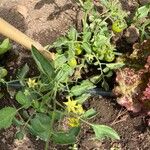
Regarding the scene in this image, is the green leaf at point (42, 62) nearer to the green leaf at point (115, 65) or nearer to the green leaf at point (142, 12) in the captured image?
the green leaf at point (115, 65)

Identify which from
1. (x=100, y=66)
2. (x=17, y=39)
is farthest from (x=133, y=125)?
(x=17, y=39)

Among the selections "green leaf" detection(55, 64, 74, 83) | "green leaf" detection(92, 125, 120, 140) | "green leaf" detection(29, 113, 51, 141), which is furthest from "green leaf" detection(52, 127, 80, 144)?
"green leaf" detection(55, 64, 74, 83)

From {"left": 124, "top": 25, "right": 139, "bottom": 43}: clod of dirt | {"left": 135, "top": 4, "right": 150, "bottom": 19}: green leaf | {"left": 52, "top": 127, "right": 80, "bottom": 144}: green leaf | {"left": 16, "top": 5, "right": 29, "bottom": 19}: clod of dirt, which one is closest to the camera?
{"left": 52, "top": 127, "right": 80, "bottom": 144}: green leaf

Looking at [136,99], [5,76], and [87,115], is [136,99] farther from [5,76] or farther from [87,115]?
[5,76]

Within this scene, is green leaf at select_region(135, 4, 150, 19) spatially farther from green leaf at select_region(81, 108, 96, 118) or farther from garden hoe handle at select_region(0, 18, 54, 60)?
green leaf at select_region(81, 108, 96, 118)

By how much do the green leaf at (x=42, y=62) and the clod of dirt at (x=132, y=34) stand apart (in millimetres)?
757

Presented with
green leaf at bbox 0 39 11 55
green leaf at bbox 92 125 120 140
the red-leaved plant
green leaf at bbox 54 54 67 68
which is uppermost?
green leaf at bbox 0 39 11 55

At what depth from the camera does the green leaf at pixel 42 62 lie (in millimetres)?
1895

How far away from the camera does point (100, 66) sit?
2.40 meters

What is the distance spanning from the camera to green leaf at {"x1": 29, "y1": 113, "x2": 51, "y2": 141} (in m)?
1.86

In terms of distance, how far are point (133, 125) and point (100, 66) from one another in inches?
13.1

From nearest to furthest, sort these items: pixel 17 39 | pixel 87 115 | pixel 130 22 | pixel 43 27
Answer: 1. pixel 87 115
2. pixel 17 39
3. pixel 130 22
4. pixel 43 27

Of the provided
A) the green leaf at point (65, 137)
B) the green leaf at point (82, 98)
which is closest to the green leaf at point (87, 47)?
the green leaf at point (82, 98)

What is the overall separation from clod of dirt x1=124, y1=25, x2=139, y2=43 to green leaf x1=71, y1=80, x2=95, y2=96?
400 millimetres
